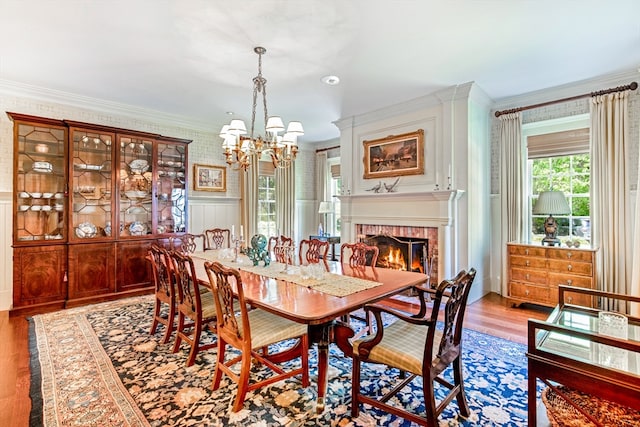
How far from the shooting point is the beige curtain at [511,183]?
431cm

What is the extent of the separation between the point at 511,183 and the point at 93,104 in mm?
5992

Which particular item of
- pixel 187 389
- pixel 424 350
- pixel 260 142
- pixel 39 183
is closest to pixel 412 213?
pixel 260 142

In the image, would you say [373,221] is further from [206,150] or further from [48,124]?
[48,124]

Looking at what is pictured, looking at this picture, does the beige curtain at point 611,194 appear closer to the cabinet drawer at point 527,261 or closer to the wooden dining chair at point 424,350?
the cabinet drawer at point 527,261

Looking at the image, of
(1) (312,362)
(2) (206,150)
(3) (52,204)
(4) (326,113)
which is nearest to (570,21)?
(4) (326,113)

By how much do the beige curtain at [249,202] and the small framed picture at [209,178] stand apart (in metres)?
0.37

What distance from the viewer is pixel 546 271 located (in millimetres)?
3793

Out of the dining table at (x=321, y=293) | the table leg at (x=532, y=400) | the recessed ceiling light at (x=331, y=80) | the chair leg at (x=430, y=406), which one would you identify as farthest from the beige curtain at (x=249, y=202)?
the table leg at (x=532, y=400)

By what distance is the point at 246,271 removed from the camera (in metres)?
2.91

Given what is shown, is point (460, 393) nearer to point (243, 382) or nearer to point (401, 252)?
point (243, 382)

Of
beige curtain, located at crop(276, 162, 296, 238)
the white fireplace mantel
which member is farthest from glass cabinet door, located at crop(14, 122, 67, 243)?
the white fireplace mantel

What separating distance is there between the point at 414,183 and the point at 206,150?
3.70 metres

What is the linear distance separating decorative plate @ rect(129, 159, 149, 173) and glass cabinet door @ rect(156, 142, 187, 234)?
18 centimetres

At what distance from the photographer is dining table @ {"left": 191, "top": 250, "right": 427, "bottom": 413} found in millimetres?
1861
